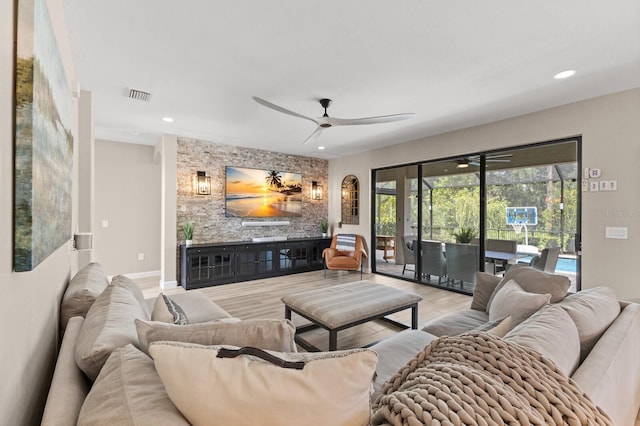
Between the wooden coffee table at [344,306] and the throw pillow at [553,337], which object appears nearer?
the throw pillow at [553,337]

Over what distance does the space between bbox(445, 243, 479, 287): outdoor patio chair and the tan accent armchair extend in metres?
1.55

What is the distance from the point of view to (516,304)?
1.62 metres

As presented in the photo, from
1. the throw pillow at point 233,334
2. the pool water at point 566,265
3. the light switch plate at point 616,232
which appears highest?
the light switch plate at point 616,232

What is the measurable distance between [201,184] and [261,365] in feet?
16.5

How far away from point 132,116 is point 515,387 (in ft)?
15.7

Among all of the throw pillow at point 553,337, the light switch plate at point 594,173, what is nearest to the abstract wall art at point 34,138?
→ the throw pillow at point 553,337

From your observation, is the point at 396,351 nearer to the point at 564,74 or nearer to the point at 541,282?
the point at 541,282

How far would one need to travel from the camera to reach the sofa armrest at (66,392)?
753 millimetres

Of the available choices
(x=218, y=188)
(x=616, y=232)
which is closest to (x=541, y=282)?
(x=616, y=232)

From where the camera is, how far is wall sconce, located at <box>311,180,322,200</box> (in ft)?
22.2

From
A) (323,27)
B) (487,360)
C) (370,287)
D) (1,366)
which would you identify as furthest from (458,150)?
(1,366)

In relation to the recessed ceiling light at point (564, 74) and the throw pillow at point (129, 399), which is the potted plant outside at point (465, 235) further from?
the throw pillow at point (129, 399)

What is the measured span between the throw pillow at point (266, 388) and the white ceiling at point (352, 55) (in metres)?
2.05

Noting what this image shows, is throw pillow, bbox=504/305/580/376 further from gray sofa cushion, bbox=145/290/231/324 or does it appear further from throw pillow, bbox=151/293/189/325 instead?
gray sofa cushion, bbox=145/290/231/324
